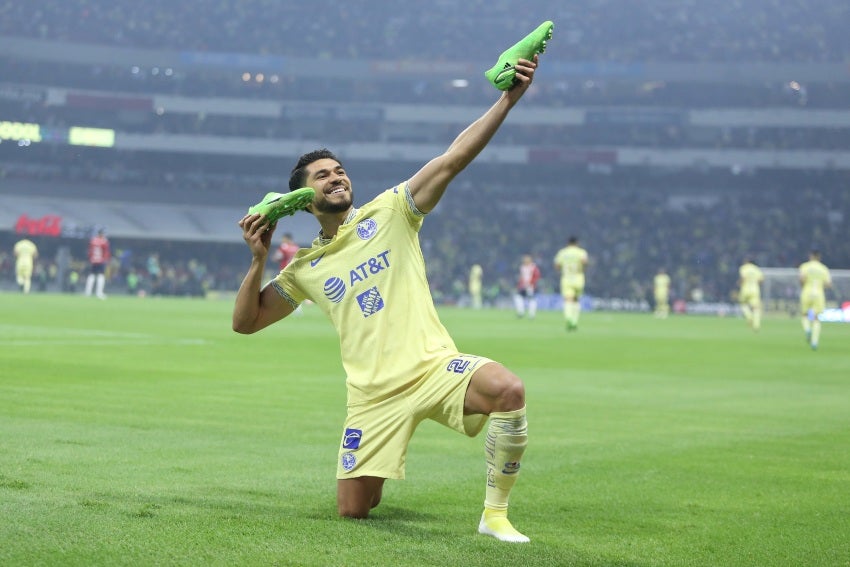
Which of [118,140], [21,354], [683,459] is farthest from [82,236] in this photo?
[683,459]

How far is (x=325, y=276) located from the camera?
19.1ft

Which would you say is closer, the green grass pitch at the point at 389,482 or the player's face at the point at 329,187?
the green grass pitch at the point at 389,482

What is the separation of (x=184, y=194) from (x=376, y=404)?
207 ft

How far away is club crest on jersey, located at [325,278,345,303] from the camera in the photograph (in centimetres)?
577

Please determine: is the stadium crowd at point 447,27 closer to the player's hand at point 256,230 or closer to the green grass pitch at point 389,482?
the green grass pitch at point 389,482

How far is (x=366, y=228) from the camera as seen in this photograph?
19.0ft

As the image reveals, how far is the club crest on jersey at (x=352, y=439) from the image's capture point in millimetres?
5570

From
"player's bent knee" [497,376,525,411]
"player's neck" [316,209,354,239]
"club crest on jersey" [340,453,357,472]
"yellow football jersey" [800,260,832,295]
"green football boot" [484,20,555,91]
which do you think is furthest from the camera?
"yellow football jersey" [800,260,832,295]

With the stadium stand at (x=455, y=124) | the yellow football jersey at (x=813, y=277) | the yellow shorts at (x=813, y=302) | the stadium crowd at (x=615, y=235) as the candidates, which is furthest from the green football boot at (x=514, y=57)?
the stadium stand at (x=455, y=124)

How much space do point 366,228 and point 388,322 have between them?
51cm

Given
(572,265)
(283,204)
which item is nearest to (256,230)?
(283,204)

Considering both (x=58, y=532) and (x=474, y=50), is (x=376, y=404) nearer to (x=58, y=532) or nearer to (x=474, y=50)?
(x=58, y=532)

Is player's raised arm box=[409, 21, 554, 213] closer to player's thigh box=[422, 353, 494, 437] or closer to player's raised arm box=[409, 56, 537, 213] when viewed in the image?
player's raised arm box=[409, 56, 537, 213]

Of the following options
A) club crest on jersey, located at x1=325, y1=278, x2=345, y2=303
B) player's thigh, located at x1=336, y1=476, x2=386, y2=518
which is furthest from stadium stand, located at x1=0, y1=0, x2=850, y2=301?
player's thigh, located at x1=336, y1=476, x2=386, y2=518
